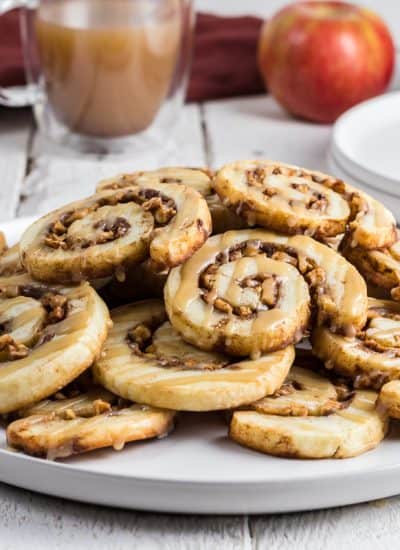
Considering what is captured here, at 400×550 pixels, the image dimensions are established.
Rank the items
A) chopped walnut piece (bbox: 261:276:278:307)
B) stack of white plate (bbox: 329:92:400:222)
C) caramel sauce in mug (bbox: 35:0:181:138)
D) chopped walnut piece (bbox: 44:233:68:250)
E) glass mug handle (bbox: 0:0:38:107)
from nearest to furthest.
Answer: chopped walnut piece (bbox: 261:276:278:307), chopped walnut piece (bbox: 44:233:68:250), stack of white plate (bbox: 329:92:400:222), caramel sauce in mug (bbox: 35:0:181:138), glass mug handle (bbox: 0:0:38:107)

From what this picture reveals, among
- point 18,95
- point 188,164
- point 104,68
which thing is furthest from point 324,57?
point 18,95

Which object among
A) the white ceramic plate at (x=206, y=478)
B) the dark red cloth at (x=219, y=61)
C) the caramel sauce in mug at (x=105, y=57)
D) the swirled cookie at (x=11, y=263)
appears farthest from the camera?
the dark red cloth at (x=219, y=61)

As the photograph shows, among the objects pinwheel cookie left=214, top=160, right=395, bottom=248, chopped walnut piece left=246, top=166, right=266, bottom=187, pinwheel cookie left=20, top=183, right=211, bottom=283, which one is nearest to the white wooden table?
pinwheel cookie left=20, top=183, right=211, bottom=283

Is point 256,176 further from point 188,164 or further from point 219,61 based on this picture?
point 219,61

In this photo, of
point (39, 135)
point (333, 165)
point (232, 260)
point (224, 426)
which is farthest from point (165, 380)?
point (39, 135)

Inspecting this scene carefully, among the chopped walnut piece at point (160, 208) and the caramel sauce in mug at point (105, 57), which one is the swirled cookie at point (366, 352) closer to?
the chopped walnut piece at point (160, 208)

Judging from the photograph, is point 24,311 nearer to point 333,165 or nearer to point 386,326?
point 386,326

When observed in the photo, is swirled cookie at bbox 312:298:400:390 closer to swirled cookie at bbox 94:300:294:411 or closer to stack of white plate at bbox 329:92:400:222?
swirled cookie at bbox 94:300:294:411

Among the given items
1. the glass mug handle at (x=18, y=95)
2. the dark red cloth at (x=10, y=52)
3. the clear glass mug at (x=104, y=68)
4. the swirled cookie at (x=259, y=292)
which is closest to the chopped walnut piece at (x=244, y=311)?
the swirled cookie at (x=259, y=292)
